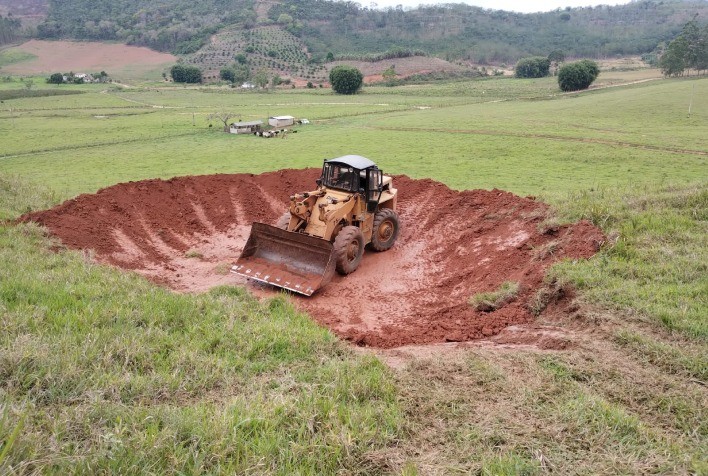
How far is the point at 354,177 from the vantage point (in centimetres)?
1255

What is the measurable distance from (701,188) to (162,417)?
13.4 metres

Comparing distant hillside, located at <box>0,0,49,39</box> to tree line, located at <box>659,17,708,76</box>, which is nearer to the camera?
tree line, located at <box>659,17,708,76</box>

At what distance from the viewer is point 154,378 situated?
5.26m

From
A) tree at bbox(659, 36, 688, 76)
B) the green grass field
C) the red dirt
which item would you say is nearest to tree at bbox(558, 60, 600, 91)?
tree at bbox(659, 36, 688, 76)

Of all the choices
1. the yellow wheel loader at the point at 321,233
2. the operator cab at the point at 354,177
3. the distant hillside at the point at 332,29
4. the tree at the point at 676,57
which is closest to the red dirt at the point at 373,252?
the yellow wheel loader at the point at 321,233

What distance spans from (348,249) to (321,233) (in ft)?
2.47

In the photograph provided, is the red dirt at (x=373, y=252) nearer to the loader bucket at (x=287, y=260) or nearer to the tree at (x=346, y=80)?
the loader bucket at (x=287, y=260)

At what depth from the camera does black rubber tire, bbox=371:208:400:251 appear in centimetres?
1357

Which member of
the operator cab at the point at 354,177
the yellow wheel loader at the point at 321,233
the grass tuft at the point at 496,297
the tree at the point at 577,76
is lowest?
the grass tuft at the point at 496,297

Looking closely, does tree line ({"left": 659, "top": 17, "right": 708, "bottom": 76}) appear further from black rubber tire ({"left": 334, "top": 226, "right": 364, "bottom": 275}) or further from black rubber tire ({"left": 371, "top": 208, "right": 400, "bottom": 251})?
black rubber tire ({"left": 334, "top": 226, "right": 364, "bottom": 275})

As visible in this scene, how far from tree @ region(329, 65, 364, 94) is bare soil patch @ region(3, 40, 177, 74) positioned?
57.5m

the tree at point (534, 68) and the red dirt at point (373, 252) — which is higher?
the tree at point (534, 68)

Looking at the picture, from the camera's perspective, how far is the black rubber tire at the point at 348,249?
11.7m

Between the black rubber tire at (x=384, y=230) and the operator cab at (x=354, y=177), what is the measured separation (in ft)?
1.95
